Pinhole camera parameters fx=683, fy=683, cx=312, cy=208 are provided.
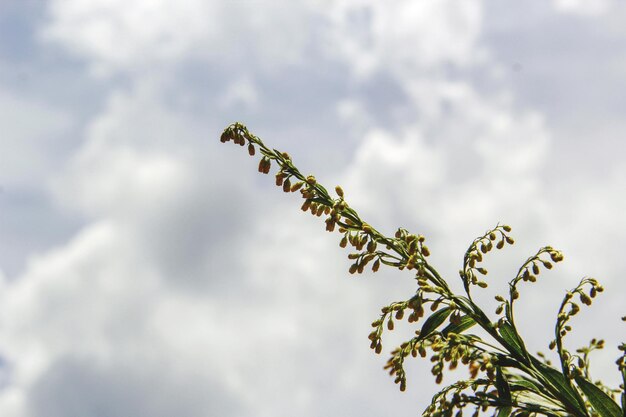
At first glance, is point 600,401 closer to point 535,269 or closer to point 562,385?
point 562,385

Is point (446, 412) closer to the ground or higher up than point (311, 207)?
closer to the ground

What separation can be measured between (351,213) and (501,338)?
1.80 meters

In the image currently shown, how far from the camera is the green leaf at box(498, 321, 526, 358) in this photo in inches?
248

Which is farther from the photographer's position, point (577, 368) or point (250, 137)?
point (250, 137)

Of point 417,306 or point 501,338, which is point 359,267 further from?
point 501,338

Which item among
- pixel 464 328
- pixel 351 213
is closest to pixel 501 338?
pixel 464 328

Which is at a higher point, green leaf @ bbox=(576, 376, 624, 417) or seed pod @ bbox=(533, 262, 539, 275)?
seed pod @ bbox=(533, 262, 539, 275)

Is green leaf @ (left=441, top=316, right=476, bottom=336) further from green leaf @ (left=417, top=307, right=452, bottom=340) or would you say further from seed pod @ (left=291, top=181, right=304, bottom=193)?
seed pod @ (left=291, top=181, right=304, bottom=193)

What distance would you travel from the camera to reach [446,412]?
6156 millimetres

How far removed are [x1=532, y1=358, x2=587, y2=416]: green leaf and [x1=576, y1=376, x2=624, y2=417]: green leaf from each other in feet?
0.49

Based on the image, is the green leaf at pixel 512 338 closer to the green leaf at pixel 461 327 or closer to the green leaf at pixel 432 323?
the green leaf at pixel 461 327

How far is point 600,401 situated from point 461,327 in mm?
1394

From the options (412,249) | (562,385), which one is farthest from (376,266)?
(562,385)

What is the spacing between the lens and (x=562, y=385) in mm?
6281
